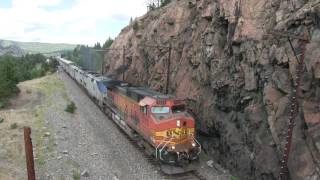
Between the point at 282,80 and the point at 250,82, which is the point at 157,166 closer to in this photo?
the point at 250,82

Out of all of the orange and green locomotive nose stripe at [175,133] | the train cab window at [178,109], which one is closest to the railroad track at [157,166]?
the orange and green locomotive nose stripe at [175,133]

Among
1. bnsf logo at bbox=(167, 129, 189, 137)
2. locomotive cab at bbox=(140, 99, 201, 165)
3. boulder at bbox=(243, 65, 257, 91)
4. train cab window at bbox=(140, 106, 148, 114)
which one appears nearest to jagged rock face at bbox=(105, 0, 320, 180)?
boulder at bbox=(243, 65, 257, 91)

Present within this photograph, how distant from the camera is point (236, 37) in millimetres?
24188

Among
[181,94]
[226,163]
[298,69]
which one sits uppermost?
[298,69]

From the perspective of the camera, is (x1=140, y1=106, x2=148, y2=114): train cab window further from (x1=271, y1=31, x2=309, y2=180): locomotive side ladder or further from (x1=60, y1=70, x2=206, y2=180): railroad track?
(x1=271, y1=31, x2=309, y2=180): locomotive side ladder

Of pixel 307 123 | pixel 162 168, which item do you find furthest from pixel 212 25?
pixel 307 123

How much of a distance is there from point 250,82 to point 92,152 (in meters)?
11.0

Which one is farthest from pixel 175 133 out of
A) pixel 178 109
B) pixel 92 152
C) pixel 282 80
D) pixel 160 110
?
pixel 282 80

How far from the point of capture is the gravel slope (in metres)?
22.2

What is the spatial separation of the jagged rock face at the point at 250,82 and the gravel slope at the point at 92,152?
522cm

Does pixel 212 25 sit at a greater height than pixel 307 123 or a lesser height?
greater

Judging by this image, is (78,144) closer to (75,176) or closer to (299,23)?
(75,176)

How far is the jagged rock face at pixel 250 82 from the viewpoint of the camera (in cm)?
1770

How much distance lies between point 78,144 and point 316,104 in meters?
16.6
